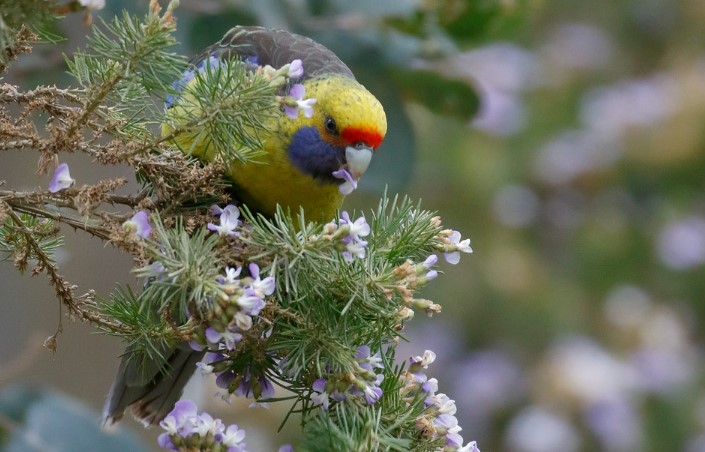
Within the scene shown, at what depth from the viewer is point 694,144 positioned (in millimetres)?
5109

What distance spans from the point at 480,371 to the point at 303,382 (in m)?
3.93

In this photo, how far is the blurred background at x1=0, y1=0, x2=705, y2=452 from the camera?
174 inches

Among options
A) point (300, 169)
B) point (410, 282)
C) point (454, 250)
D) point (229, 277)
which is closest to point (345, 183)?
point (300, 169)

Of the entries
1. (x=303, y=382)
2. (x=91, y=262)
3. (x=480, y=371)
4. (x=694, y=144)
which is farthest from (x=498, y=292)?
(x=303, y=382)

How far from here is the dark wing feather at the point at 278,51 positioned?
2184mm

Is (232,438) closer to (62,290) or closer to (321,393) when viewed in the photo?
(321,393)

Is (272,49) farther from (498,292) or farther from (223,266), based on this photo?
(498,292)

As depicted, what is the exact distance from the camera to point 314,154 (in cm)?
206

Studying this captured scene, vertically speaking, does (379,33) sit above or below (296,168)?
above

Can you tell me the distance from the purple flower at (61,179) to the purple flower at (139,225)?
0.30 feet

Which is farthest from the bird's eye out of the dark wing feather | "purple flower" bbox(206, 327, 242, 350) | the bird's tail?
"purple flower" bbox(206, 327, 242, 350)

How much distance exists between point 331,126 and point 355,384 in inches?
35.2

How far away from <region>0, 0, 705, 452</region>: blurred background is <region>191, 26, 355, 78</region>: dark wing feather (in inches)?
79.5

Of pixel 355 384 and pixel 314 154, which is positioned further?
pixel 314 154
